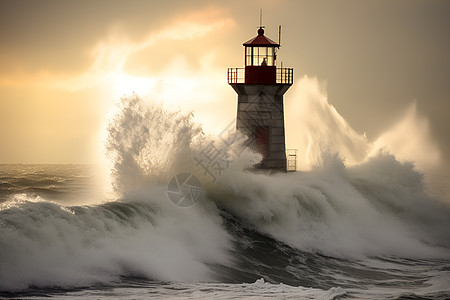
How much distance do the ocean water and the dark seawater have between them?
0.02 meters

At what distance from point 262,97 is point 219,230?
5954 millimetres

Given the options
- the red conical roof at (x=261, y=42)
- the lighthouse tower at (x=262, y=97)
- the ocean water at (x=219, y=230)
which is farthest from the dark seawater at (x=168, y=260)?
the red conical roof at (x=261, y=42)

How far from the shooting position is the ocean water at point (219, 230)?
10.6m

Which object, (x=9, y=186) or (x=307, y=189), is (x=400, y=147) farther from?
(x=9, y=186)

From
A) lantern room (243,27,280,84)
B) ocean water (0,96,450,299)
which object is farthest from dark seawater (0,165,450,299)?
lantern room (243,27,280,84)

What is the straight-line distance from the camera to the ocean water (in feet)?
34.8

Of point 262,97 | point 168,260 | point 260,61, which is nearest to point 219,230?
point 168,260

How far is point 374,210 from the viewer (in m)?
21.6

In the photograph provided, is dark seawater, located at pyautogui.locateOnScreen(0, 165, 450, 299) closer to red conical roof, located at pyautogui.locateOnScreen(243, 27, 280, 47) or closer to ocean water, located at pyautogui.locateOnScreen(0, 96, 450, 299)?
ocean water, located at pyautogui.locateOnScreen(0, 96, 450, 299)

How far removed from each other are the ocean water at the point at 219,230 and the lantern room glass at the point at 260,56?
254 centimetres

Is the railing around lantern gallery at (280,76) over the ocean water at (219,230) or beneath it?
over

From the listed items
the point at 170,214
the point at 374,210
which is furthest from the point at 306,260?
the point at 374,210

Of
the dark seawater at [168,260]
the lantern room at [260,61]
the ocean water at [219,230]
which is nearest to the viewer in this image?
the dark seawater at [168,260]

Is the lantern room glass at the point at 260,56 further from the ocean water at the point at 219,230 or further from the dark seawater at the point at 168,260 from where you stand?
the dark seawater at the point at 168,260
